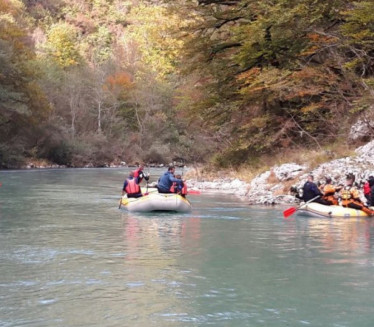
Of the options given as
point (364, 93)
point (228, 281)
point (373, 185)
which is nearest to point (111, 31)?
point (364, 93)

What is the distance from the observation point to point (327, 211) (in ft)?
60.0

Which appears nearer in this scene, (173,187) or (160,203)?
(160,203)

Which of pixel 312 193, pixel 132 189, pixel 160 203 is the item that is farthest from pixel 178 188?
pixel 312 193

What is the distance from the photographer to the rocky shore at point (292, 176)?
2191 centimetres

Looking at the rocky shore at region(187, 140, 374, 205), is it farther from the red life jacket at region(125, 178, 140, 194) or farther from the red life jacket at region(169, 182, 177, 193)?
the red life jacket at region(125, 178, 140, 194)

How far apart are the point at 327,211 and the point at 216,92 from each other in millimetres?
14131

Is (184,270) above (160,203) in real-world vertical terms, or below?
below

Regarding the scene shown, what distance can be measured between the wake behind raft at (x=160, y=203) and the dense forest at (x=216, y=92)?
8.51 meters

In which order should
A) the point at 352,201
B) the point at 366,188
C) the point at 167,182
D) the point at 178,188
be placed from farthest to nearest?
1. the point at 178,188
2. the point at 167,182
3. the point at 366,188
4. the point at 352,201

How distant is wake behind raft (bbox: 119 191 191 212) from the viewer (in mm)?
19219

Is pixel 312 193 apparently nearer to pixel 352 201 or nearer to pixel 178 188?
pixel 352 201

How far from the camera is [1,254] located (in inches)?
493

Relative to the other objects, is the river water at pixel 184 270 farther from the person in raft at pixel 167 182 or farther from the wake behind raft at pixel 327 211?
the person in raft at pixel 167 182

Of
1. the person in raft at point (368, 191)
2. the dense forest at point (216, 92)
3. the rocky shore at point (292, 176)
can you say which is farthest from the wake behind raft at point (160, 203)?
the dense forest at point (216, 92)
